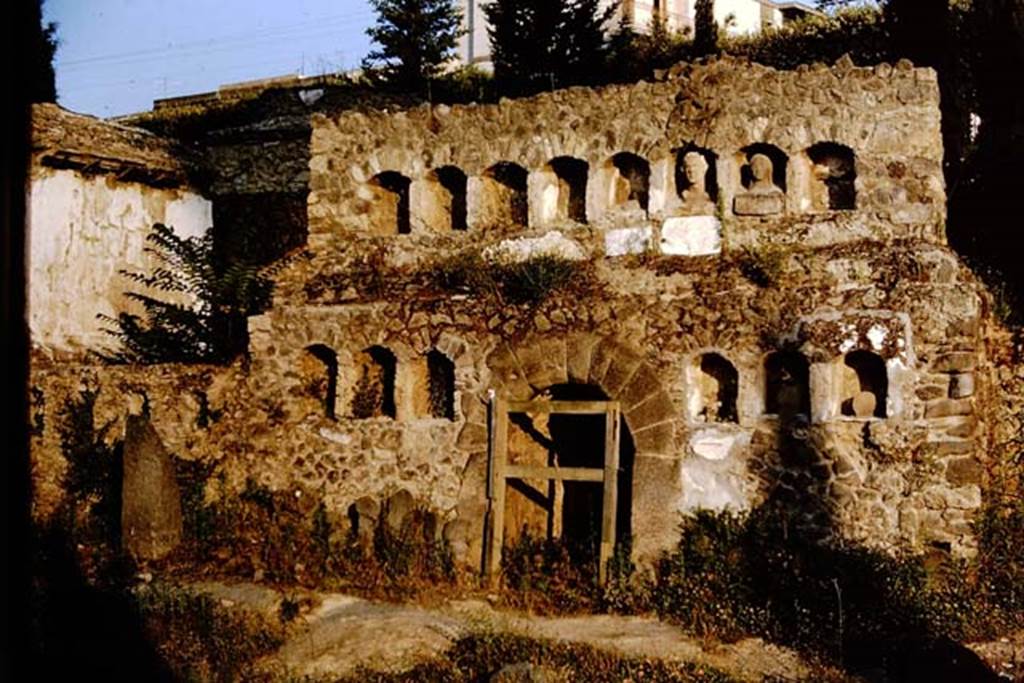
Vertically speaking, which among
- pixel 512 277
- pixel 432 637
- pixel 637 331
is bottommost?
pixel 432 637

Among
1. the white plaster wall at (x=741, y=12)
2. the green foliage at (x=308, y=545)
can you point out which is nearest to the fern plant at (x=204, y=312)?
the green foliage at (x=308, y=545)

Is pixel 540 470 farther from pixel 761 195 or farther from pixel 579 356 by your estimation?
pixel 761 195

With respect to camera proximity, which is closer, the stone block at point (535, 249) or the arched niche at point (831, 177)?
the arched niche at point (831, 177)

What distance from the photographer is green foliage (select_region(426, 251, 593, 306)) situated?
9828 mm

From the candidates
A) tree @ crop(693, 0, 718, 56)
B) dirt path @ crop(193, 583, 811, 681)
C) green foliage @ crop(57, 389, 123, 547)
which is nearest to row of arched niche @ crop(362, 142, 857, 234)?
green foliage @ crop(57, 389, 123, 547)

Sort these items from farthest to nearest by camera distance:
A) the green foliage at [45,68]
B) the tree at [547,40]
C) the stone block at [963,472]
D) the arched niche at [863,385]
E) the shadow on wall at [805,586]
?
the tree at [547,40]
the green foliage at [45,68]
the arched niche at [863,385]
the stone block at [963,472]
the shadow on wall at [805,586]

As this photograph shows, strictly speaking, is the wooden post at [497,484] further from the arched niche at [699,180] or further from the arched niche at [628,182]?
the arched niche at [699,180]

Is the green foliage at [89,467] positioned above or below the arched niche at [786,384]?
below

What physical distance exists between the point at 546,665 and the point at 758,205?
5.00 metres

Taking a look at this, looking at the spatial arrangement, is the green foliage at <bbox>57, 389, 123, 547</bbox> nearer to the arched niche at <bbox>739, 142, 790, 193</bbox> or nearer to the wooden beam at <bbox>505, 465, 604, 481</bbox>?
the wooden beam at <bbox>505, 465, 604, 481</bbox>

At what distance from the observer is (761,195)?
973 cm

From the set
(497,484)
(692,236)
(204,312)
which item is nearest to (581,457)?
(497,484)

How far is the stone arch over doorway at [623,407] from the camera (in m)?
9.15

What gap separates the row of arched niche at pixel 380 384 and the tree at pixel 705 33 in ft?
48.9
